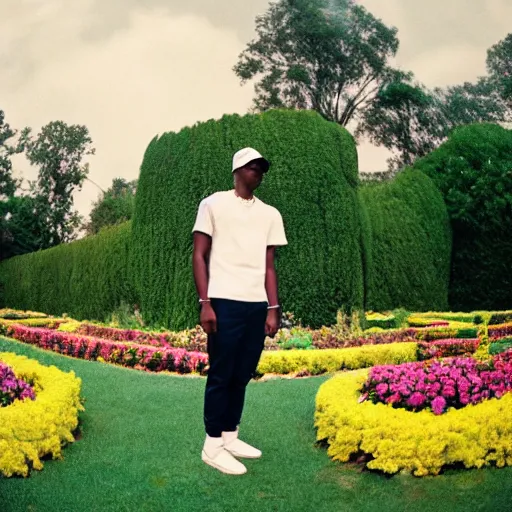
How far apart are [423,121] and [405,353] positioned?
1376 centimetres

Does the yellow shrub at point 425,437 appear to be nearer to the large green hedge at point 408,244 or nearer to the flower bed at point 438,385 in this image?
the flower bed at point 438,385

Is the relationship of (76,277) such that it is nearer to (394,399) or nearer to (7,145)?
(7,145)

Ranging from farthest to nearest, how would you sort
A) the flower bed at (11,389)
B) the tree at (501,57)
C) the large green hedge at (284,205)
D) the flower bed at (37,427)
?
the large green hedge at (284,205)
the tree at (501,57)
the flower bed at (11,389)
the flower bed at (37,427)

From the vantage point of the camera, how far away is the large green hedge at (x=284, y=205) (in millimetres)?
11375

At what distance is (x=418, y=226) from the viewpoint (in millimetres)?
15883

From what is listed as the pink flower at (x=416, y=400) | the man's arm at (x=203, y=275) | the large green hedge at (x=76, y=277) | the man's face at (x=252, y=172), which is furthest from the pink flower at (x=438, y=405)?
the large green hedge at (x=76, y=277)

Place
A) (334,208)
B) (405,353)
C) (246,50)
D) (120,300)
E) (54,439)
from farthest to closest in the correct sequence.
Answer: (246,50), (120,300), (334,208), (405,353), (54,439)

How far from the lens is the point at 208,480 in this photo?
3.73 meters

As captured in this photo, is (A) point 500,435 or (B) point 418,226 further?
(B) point 418,226

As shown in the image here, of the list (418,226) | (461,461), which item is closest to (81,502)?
(461,461)

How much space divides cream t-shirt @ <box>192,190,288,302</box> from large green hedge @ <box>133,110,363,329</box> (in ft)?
26.3

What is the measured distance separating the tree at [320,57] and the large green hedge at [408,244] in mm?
5313

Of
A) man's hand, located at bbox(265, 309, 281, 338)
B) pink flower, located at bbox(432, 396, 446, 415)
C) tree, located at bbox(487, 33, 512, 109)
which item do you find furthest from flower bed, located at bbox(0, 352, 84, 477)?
tree, located at bbox(487, 33, 512, 109)

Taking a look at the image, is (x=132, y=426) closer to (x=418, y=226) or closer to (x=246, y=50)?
(x=418, y=226)
